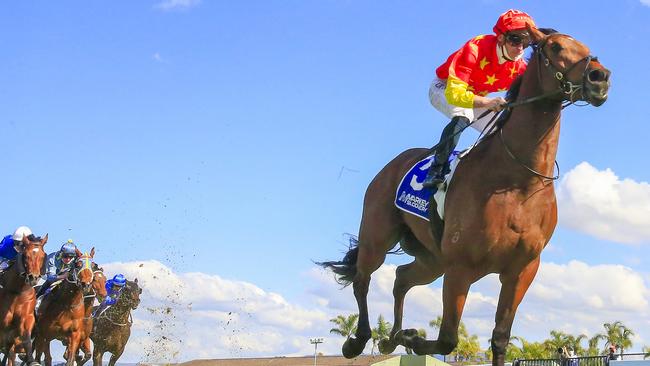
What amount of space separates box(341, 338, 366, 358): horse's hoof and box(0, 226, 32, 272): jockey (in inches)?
329

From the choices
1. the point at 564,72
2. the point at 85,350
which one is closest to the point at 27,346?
the point at 85,350

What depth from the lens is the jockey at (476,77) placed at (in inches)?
305

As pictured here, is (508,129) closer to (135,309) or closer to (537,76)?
(537,76)

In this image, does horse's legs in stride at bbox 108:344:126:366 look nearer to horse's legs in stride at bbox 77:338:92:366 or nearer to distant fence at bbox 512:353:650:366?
horse's legs in stride at bbox 77:338:92:366

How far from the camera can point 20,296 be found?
15281 mm

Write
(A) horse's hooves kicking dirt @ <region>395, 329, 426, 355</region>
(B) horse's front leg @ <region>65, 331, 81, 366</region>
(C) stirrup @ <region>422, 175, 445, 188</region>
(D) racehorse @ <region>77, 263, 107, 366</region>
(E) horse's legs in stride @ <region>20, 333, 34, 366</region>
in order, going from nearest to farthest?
(C) stirrup @ <region>422, 175, 445, 188</region>
(A) horse's hooves kicking dirt @ <region>395, 329, 426, 355</region>
(E) horse's legs in stride @ <region>20, 333, 34, 366</region>
(B) horse's front leg @ <region>65, 331, 81, 366</region>
(D) racehorse @ <region>77, 263, 107, 366</region>

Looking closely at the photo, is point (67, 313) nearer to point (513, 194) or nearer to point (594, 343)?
point (513, 194)

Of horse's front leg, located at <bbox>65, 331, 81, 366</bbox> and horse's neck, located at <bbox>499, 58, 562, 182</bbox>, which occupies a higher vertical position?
horse's neck, located at <bbox>499, 58, 562, 182</bbox>

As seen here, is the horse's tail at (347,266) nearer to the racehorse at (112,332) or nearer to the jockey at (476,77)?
the jockey at (476,77)

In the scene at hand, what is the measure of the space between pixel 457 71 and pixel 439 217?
1.30 m

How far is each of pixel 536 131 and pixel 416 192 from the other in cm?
159

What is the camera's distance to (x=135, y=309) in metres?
22.4

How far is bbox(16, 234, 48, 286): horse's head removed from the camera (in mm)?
15062

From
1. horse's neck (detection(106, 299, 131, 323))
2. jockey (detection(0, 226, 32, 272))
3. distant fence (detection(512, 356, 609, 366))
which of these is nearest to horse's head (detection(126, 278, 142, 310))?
horse's neck (detection(106, 299, 131, 323))
